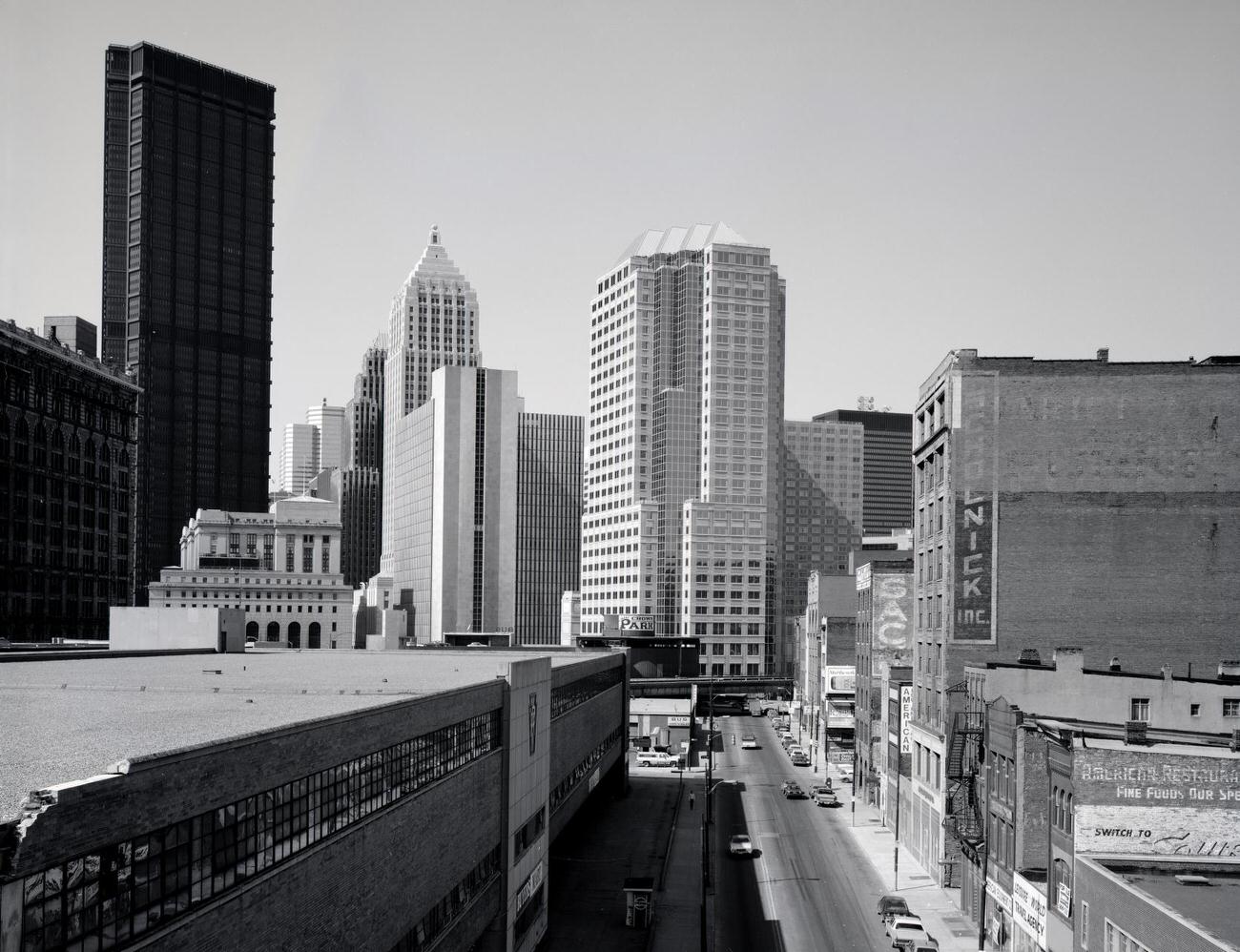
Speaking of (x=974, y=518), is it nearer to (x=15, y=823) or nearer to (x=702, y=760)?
(x=15, y=823)

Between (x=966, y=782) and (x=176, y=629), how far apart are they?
160ft

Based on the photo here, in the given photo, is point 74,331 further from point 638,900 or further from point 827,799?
point 638,900

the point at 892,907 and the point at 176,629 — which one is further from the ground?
the point at 176,629

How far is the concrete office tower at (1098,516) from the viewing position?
221 feet

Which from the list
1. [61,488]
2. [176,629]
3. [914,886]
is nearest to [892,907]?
[914,886]

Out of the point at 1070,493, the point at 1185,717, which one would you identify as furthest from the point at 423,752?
the point at 1070,493

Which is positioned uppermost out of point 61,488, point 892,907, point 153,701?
point 61,488

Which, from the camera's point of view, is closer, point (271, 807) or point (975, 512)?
point (271, 807)

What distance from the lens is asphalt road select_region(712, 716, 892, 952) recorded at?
58250mm

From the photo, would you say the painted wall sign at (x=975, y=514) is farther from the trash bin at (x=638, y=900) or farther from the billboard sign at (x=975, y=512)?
the trash bin at (x=638, y=900)

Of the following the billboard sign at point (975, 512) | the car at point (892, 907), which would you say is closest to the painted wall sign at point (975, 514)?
the billboard sign at point (975, 512)

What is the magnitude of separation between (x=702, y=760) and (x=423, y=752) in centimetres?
9934

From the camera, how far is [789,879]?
7125 cm

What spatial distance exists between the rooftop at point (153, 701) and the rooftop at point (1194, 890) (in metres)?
24.3
